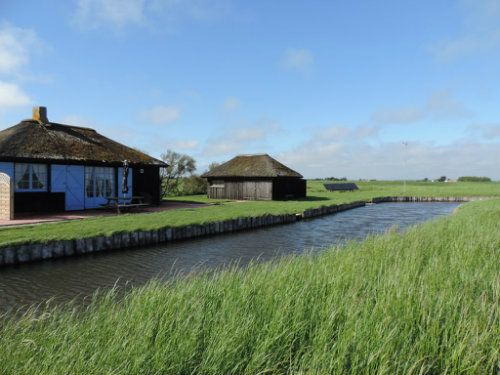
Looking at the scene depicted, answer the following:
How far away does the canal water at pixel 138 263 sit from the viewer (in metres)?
6.47

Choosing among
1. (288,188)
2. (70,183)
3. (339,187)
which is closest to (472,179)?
(339,187)

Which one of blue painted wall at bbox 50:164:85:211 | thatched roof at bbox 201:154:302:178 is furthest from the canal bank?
thatched roof at bbox 201:154:302:178

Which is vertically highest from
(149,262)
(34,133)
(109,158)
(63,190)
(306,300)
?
(34,133)

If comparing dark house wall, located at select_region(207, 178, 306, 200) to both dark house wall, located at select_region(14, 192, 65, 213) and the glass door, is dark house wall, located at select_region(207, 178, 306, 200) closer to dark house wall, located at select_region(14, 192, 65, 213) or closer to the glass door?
the glass door

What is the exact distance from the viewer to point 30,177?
1488cm

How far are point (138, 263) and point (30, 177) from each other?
391 inches

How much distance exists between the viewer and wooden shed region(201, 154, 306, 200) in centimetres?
2731

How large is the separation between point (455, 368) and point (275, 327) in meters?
1.68

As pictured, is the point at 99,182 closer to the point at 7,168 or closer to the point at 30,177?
the point at 30,177

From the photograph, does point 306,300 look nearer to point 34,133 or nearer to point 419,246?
point 419,246

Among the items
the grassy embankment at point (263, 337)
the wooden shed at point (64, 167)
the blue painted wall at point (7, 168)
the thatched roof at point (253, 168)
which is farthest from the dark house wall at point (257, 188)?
the grassy embankment at point (263, 337)

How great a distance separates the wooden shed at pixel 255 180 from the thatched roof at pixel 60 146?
1023cm

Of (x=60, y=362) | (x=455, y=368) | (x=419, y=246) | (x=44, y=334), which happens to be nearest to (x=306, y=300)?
(x=455, y=368)

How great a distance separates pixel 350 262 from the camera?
19.2 ft
